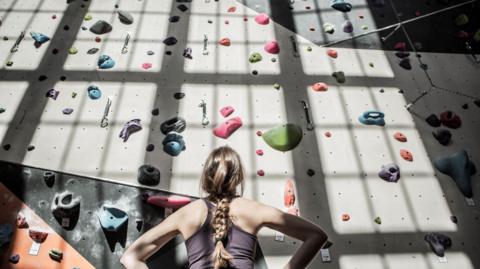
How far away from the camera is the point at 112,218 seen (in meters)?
3.42


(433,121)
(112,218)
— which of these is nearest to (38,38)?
(112,218)

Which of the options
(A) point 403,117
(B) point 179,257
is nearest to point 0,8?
(B) point 179,257

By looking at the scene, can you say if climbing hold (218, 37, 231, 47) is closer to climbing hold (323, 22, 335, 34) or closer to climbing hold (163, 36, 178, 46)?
climbing hold (163, 36, 178, 46)

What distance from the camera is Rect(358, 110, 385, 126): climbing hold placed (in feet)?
13.9

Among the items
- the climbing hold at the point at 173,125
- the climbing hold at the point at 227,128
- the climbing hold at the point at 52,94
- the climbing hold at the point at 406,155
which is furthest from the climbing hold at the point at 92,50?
the climbing hold at the point at 406,155

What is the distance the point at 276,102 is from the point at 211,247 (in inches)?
96.4

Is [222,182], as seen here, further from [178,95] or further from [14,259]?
[178,95]

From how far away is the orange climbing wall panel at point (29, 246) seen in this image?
3254 mm

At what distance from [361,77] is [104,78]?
2.80 m

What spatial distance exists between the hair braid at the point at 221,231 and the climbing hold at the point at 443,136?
2.73 m

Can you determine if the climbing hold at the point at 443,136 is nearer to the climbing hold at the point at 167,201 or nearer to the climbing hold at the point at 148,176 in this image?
the climbing hold at the point at 167,201

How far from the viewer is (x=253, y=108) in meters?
4.32

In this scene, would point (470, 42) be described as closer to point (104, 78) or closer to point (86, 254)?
point (104, 78)

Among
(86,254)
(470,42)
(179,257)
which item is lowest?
(86,254)
